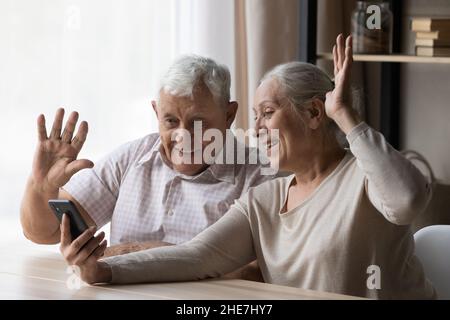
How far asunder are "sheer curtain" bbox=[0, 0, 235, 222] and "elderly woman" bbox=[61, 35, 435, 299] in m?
0.96

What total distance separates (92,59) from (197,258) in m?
1.21

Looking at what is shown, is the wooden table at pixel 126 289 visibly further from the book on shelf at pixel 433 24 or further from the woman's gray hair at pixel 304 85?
the book on shelf at pixel 433 24

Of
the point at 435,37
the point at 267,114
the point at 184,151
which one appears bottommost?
the point at 184,151

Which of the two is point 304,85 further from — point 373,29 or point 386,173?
point 373,29

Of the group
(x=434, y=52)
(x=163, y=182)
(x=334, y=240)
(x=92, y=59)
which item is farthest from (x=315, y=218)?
(x=92, y=59)

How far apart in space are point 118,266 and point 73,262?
9cm

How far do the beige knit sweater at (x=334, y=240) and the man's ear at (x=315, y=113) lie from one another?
104 millimetres

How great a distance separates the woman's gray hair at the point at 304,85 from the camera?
2059 millimetres

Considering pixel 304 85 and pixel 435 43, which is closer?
pixel 304 85

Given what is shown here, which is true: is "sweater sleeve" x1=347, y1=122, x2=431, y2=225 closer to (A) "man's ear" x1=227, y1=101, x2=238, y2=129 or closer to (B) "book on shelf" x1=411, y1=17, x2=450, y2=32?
(A) "man's ear" x1=227, y1=101, x2=238, y2=129

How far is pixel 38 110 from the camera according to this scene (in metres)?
2.83

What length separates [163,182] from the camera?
7.73 ft
